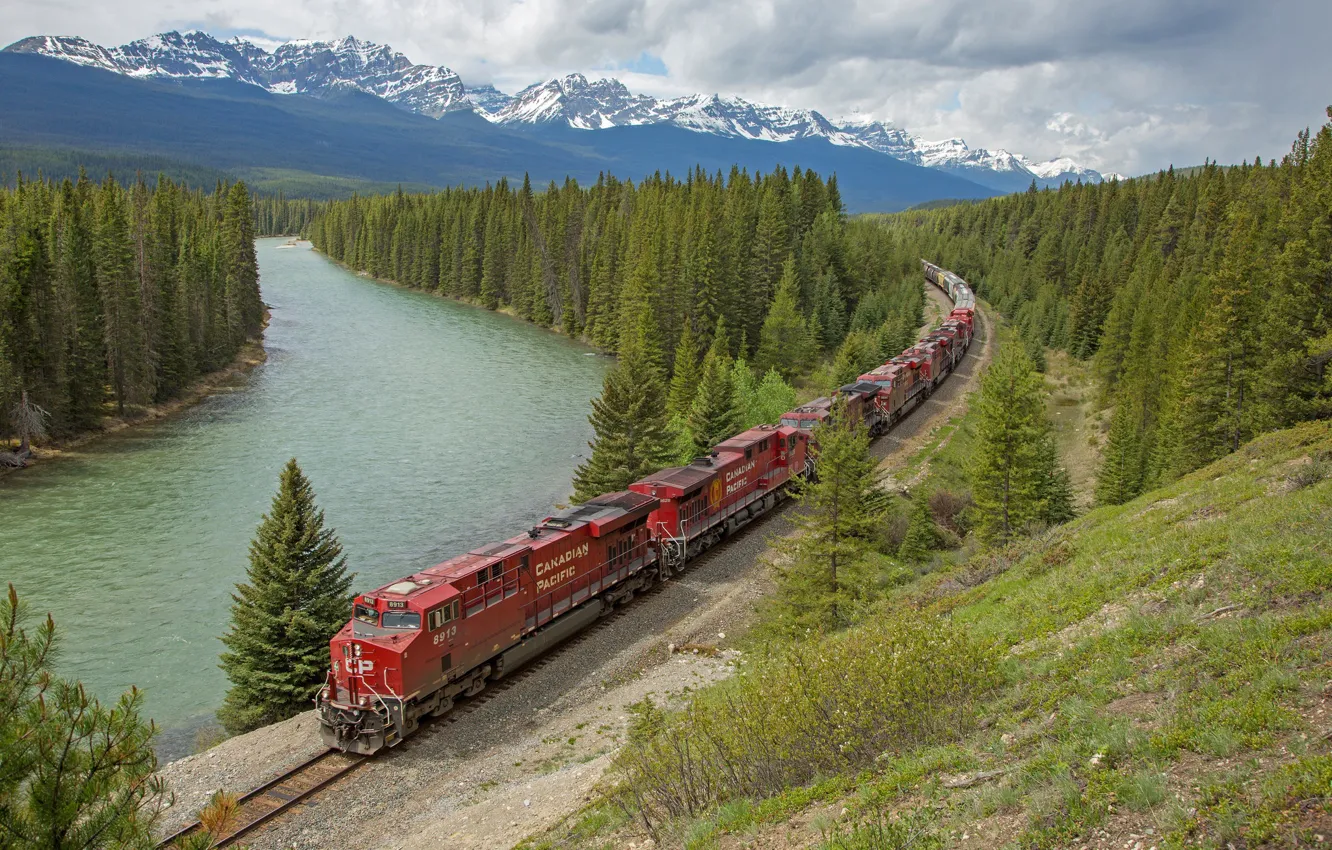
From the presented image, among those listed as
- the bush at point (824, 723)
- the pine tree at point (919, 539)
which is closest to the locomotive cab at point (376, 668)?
the bush at point (824, 723)

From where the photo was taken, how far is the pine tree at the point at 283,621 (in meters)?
25.2

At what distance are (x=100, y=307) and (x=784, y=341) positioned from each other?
2050 inches

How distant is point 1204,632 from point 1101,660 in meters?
1.62

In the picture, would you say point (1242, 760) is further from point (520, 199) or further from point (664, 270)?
point (520, 199)

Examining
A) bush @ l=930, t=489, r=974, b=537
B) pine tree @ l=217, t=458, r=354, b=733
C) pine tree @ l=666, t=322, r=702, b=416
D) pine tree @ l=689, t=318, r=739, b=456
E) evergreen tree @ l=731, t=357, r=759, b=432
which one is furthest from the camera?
pine tree @ l=666, t=322, r=702, b=416

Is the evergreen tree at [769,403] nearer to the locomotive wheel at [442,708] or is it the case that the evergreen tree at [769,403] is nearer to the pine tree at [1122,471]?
the pine tree at [1122,471]

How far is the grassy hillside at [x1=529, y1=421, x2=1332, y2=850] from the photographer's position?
9562 millimetres

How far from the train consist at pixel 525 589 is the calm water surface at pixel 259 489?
7574 mm

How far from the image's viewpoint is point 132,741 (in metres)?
8.40

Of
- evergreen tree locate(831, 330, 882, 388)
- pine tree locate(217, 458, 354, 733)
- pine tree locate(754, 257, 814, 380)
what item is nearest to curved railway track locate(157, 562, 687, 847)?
pine tree locate(217, 458, 354, 733)

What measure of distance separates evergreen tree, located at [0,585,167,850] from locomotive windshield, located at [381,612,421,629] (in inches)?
561

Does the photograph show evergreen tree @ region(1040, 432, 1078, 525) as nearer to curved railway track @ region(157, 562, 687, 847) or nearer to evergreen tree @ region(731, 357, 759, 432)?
evergreen tree @ region(731, 357, 759, 432)

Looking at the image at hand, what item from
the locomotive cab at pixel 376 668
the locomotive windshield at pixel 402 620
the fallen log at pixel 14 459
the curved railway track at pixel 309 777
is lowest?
the fallen log at pixel 14 459

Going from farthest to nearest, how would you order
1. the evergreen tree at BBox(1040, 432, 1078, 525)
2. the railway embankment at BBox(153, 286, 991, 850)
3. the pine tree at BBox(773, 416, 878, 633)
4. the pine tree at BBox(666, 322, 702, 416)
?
the pine tree at BBox(666, 322, 702, 416) → the evergreen tree at BBox(1040, 432, 1078, 525) → the pine tree at BBox(773, 416, 878, 633) → the railway embankment at BBox(153, 286, 991, 850)
